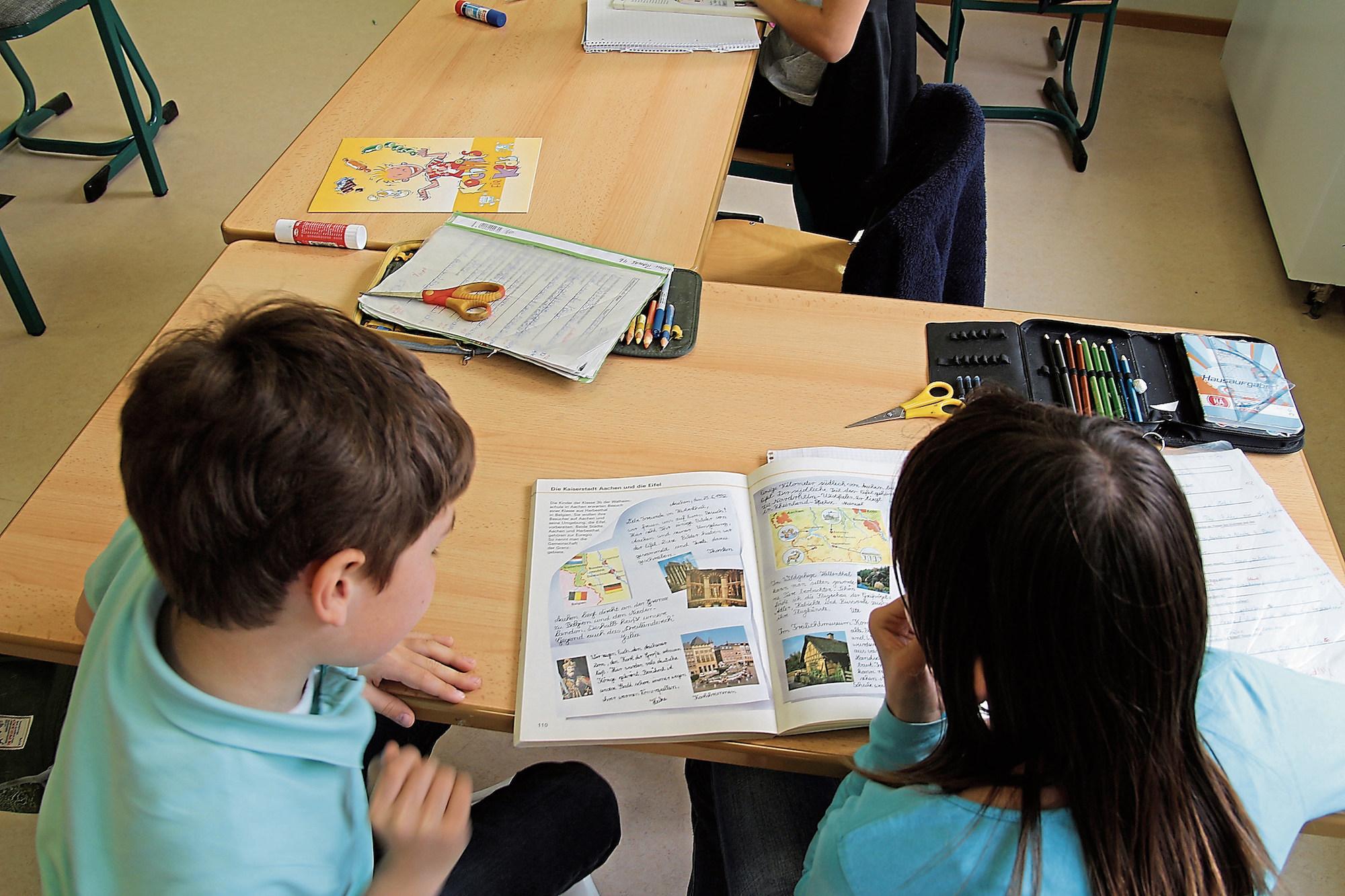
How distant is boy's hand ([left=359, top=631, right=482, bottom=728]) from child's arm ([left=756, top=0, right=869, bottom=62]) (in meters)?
1.21

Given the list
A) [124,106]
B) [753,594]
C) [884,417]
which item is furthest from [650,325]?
A: [124,106]

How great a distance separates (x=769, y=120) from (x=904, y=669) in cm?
143

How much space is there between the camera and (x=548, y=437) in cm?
105

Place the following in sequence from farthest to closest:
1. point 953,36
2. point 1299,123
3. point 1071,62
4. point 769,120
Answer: point 1071,62 → point 953,36 → point 1299,123 → point 769,120

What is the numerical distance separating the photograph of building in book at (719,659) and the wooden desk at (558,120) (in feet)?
1.82

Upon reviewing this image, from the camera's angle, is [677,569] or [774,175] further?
[774,175]

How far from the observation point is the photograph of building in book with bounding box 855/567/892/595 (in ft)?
2.93

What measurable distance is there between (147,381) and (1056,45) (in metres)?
3.40

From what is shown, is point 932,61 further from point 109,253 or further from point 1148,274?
point 109,253

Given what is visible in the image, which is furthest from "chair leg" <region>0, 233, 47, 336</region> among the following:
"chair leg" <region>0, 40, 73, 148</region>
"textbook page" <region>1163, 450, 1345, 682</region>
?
"textbook page" <region>1163, 450, 1345, 682</region>

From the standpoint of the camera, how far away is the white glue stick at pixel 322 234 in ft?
4.16

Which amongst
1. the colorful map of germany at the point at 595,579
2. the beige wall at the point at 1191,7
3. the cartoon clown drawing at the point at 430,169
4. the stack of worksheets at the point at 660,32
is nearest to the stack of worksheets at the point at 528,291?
the cartoon clown drawing at the point at 430,169

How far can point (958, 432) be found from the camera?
648mm

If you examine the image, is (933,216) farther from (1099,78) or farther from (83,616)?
(1099,78)
